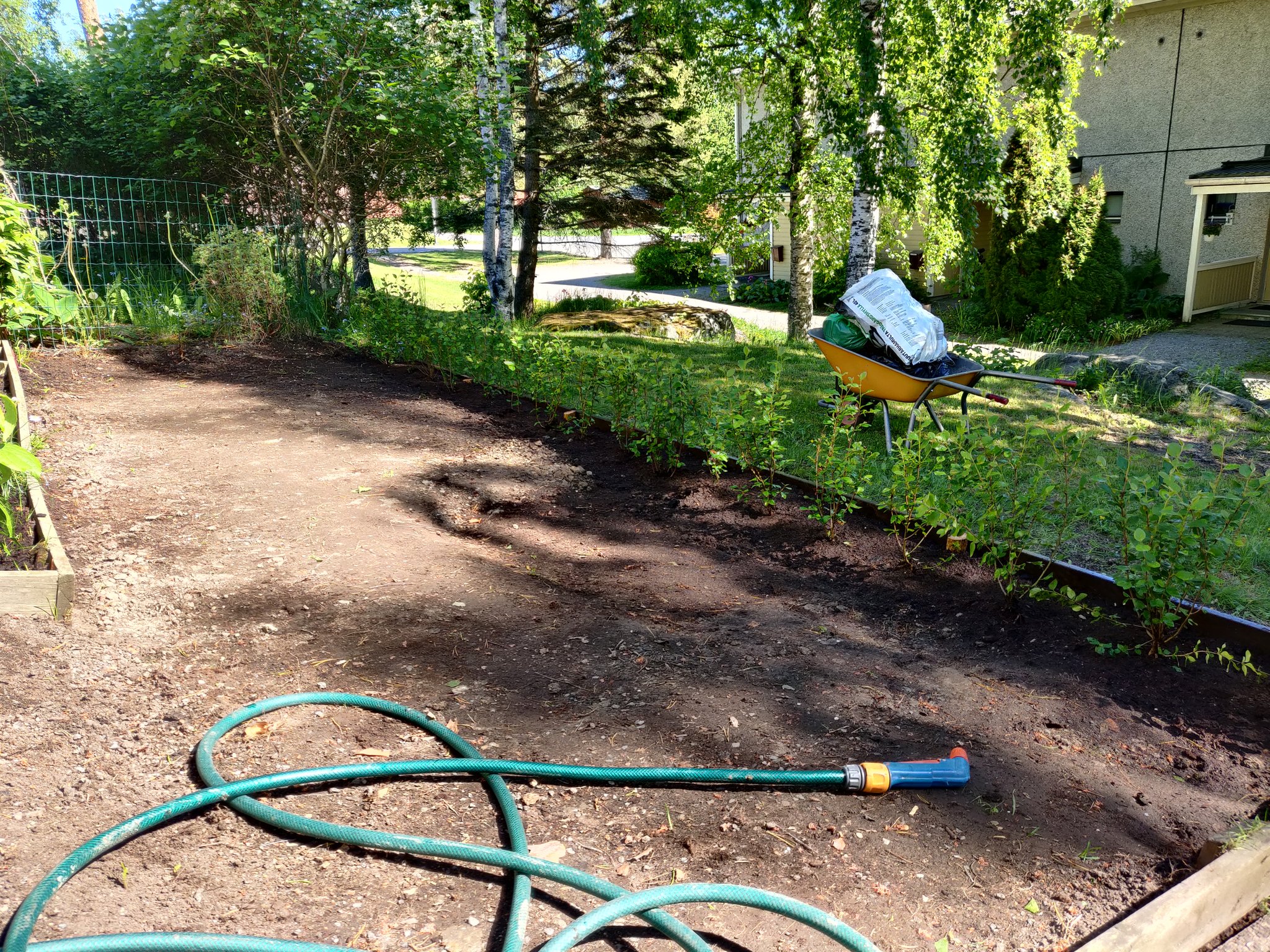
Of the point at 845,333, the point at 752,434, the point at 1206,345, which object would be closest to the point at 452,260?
the point at 1206,345

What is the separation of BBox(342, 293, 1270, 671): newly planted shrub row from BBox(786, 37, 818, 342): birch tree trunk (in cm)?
537

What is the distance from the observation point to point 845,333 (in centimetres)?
581

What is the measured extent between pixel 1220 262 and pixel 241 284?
599 inches

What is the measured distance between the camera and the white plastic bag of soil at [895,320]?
5.40 m

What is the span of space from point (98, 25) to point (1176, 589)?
48.1 feet

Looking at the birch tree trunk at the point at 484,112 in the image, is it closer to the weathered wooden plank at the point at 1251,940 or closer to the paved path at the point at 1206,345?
the paved path at the point at 1206,345

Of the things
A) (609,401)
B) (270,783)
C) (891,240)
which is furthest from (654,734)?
(891,240)

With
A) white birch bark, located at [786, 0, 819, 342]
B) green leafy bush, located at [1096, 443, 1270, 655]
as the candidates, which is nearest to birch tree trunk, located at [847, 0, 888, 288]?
white birch bark, located at [786, 0, 819, 342]

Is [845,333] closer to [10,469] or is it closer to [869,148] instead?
[869,148]

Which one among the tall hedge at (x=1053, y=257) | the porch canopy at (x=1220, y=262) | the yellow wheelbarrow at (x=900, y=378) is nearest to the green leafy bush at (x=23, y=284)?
the yellow wheelbarrow at (x=900, y=378)

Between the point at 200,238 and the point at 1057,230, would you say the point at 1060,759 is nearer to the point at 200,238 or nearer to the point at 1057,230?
the point at 200,238

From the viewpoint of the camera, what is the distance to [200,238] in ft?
32.3

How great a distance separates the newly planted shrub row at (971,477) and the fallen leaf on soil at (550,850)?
2.07 m

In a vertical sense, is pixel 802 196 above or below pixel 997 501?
above
